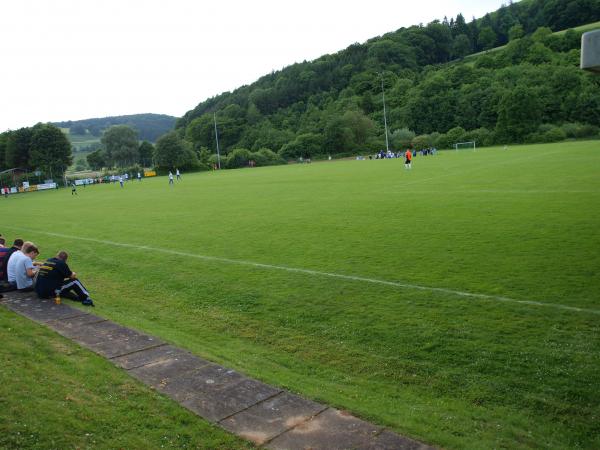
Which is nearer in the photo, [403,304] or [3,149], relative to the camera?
[403,304]

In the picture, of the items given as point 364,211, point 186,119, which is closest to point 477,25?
point 186,119

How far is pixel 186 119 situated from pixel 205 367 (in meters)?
176

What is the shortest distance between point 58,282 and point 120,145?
128713 mm

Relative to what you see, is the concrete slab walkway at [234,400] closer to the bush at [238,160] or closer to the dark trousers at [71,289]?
the dark trousers at [71,289]

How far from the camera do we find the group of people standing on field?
32.9ft

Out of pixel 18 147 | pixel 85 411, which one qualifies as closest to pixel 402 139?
pixel 18 147

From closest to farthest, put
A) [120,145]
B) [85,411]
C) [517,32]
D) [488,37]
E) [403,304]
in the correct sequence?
[85,411] → [403,304] → [120,145] → [517,32] → [488,37]

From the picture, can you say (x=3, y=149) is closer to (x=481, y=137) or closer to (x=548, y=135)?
(x=481, y=137)

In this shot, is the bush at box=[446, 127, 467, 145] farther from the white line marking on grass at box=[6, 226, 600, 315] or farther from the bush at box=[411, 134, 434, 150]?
the white line marking on grass at box=[6, 226, 600, 315]

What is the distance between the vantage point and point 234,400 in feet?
17.9

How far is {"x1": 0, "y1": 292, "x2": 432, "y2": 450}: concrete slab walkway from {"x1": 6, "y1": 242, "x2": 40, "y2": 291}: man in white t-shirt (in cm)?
326

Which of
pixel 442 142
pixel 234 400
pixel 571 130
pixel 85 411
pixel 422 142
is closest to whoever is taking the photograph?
pixel 85 411

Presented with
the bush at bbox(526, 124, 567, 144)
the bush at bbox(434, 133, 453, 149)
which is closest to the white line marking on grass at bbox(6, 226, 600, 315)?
the bush at bbox(526, 124, 567, 144)

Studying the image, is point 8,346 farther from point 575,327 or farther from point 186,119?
point 186,119
